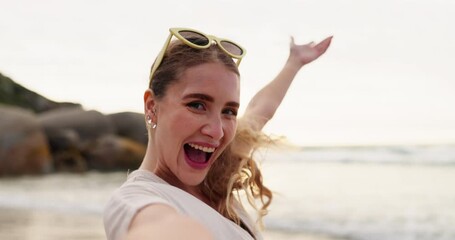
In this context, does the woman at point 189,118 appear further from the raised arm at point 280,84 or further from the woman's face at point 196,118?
the raised arm at point 280,84

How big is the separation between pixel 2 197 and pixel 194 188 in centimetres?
1208

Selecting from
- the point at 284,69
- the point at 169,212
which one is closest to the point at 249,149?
the point at 284,69

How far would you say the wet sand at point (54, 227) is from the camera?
345 inches

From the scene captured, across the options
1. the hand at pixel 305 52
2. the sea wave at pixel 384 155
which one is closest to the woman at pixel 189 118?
the hand at pixel 305 52

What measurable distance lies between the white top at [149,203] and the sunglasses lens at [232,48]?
492 millimetres

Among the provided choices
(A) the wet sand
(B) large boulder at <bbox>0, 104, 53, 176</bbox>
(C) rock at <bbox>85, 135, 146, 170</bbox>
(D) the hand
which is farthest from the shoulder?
(C) rock at <bbox>85, 135, 146, 170</bbox>

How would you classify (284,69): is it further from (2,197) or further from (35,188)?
(35,188)

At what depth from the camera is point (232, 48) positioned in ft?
7.99

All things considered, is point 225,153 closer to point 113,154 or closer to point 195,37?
point 195,37

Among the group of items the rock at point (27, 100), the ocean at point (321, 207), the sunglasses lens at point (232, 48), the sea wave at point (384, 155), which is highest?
the sunglasses lens at point (232, 48)

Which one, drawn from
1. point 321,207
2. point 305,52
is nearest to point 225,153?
point 305,52

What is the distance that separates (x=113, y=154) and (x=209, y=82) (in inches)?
950

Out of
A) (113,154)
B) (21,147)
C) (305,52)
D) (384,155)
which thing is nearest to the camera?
(305,52)

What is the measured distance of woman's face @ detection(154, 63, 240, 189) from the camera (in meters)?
2.22
